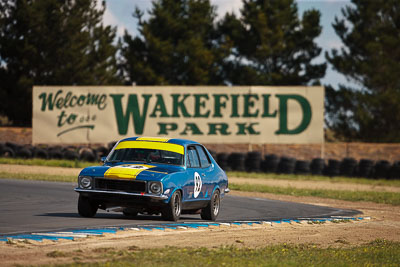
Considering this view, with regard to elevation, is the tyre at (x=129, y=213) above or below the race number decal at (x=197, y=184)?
below

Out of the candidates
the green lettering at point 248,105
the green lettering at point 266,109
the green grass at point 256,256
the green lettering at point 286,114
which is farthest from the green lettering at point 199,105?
the green grass at point 256,256

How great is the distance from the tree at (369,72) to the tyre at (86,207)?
1581 inches

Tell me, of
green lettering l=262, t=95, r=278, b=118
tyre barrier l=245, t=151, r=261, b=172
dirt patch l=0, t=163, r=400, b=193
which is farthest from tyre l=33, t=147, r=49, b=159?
green lettering l=262, t=95, r=278, b=118

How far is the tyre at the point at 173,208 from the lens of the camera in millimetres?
12148

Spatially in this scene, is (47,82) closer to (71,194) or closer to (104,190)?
(71,194)

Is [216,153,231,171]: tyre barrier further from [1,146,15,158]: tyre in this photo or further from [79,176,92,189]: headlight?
[79,176,92,189]: headlight

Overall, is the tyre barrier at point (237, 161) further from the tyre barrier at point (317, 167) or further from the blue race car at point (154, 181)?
the blue race car at point (154, 181)

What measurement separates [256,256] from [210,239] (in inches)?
65.7

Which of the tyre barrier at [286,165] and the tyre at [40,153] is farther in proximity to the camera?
the tyre at [40,153]

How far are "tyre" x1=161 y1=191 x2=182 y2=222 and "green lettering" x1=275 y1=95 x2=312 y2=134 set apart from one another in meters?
24.8

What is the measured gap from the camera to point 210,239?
10602 mm

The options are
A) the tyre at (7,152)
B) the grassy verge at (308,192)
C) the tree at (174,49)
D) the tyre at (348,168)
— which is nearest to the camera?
the grassy verge at (308,192)

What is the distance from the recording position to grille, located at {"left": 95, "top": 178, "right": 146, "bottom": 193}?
12.0m

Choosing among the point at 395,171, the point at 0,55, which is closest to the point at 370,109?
the point at 395,171
